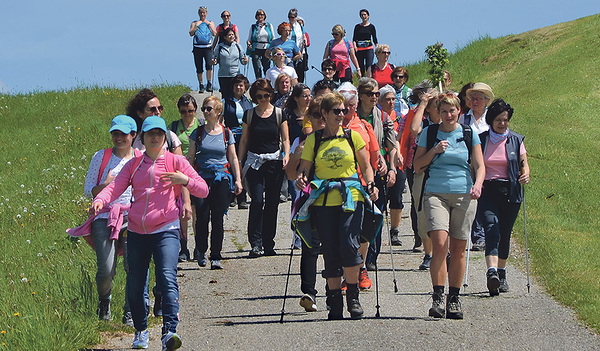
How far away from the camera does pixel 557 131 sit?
73.6 feet

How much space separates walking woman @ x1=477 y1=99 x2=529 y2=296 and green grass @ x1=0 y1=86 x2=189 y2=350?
3.75 meters

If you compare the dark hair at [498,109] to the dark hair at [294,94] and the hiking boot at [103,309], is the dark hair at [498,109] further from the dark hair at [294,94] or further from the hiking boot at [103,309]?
the hiking boot at [103,309]

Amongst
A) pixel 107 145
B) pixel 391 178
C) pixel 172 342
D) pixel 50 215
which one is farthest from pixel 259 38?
pixel 172 342

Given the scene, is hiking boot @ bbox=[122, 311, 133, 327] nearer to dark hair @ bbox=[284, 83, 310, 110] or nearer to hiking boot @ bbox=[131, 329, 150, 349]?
hiking boot @ bbox=[131, 329, 150, 349]

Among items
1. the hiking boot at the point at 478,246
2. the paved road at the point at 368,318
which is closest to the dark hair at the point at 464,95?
the hiking boot at the point at 478,246

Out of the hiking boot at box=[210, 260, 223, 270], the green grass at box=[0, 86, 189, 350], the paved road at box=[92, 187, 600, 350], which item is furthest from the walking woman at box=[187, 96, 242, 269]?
the green grass at box=[0, 86, 189, 350]

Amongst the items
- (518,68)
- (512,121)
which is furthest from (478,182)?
(518,68)

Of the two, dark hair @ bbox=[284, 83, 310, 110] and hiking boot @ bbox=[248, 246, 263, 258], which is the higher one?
dark hair @ bbox=[284, 83, 310, 110]

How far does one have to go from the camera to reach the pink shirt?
989cm

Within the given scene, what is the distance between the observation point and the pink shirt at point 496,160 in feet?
32.4

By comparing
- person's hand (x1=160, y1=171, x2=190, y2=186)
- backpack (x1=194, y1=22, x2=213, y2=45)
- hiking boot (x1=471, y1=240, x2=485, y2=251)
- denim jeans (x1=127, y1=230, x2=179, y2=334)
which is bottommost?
hiking boot (x1=471, y1=240, x2=485, y2=251)

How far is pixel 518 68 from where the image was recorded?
96.2 feet

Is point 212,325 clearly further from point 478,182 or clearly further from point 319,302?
point 478,182

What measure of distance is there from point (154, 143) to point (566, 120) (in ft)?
58.3
